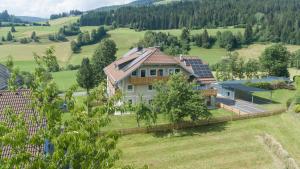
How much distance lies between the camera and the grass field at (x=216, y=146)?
32188mm

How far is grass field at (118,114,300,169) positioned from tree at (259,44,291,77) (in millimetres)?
38296

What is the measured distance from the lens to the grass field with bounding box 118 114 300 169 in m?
32.2

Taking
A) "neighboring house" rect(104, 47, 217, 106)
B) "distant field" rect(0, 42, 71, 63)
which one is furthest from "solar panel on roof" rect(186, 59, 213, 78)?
"distant field" rect(0, 42, 71, 63)

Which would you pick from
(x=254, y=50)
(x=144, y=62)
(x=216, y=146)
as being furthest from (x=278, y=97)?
(x=254, y=50)

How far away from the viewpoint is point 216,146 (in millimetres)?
36156

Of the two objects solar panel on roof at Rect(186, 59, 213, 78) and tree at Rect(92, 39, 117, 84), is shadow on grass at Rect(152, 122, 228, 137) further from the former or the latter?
tree at Rect(92, 39, 117, 84)

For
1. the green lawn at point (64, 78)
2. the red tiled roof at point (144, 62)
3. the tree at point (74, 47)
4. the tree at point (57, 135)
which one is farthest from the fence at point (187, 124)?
the tree at point (74, 47)

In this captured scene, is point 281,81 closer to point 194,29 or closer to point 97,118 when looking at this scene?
point 97,118

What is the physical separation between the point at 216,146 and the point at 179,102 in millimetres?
6969

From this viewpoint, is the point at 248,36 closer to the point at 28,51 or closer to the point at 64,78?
the point at 64,78

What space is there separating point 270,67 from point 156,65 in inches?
1576

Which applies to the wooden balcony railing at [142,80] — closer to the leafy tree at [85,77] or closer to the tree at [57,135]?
the leafy tree at [85,77]

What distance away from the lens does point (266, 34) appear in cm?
15162

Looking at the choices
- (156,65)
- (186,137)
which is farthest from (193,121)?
(156,65)
